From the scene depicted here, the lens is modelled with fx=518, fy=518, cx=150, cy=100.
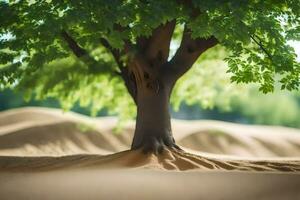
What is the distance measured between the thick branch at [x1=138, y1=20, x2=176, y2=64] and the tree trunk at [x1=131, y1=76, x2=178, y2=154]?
2.35ft

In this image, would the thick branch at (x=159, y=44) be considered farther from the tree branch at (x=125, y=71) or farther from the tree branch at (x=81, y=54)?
the tree branch at (x=81, y=54)

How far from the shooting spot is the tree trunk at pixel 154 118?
12.9 m

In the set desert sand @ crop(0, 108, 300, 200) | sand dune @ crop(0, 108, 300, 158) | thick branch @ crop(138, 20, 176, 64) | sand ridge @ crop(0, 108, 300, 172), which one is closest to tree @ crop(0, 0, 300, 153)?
thick branch @ crop(138, 20, 176, 64)

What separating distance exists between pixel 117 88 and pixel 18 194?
1103 cm

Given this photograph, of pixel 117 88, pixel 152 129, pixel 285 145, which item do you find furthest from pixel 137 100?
pixel 285 145

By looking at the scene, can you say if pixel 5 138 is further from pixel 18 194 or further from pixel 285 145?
pixel 18 194

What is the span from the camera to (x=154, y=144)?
1263 cm

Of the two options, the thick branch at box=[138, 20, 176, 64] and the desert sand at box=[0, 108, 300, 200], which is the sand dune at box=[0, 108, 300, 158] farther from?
the thick branch at box=[138, 20, 176, 64]

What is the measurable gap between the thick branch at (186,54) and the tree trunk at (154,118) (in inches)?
18.4

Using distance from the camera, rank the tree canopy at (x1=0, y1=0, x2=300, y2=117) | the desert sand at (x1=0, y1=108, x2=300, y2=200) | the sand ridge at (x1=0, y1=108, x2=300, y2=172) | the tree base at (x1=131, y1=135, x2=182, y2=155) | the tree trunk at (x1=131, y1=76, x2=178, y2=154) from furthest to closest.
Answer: the sand ridge at (x1=0, y1=108, x2=300, y2=172) → the tree trunk at (x1=131, y1=76, x2=178, y2=154) → the tree base at (x1=131, y1=135, x2=182, y2=155) → the tree canopy at (x1=0, y1=0, x2=300, y2=117) → the desert sand at (x1=0, y1=108, x2=300, y2=200)

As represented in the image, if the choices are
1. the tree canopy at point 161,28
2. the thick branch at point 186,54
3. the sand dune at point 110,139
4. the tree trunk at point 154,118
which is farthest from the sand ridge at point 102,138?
the tree canopy at point 161,28

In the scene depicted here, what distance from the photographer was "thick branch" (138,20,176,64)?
13.1 metres

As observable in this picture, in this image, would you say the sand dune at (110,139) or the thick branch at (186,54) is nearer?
the thick branch at (186,54)

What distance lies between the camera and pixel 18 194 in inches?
301
